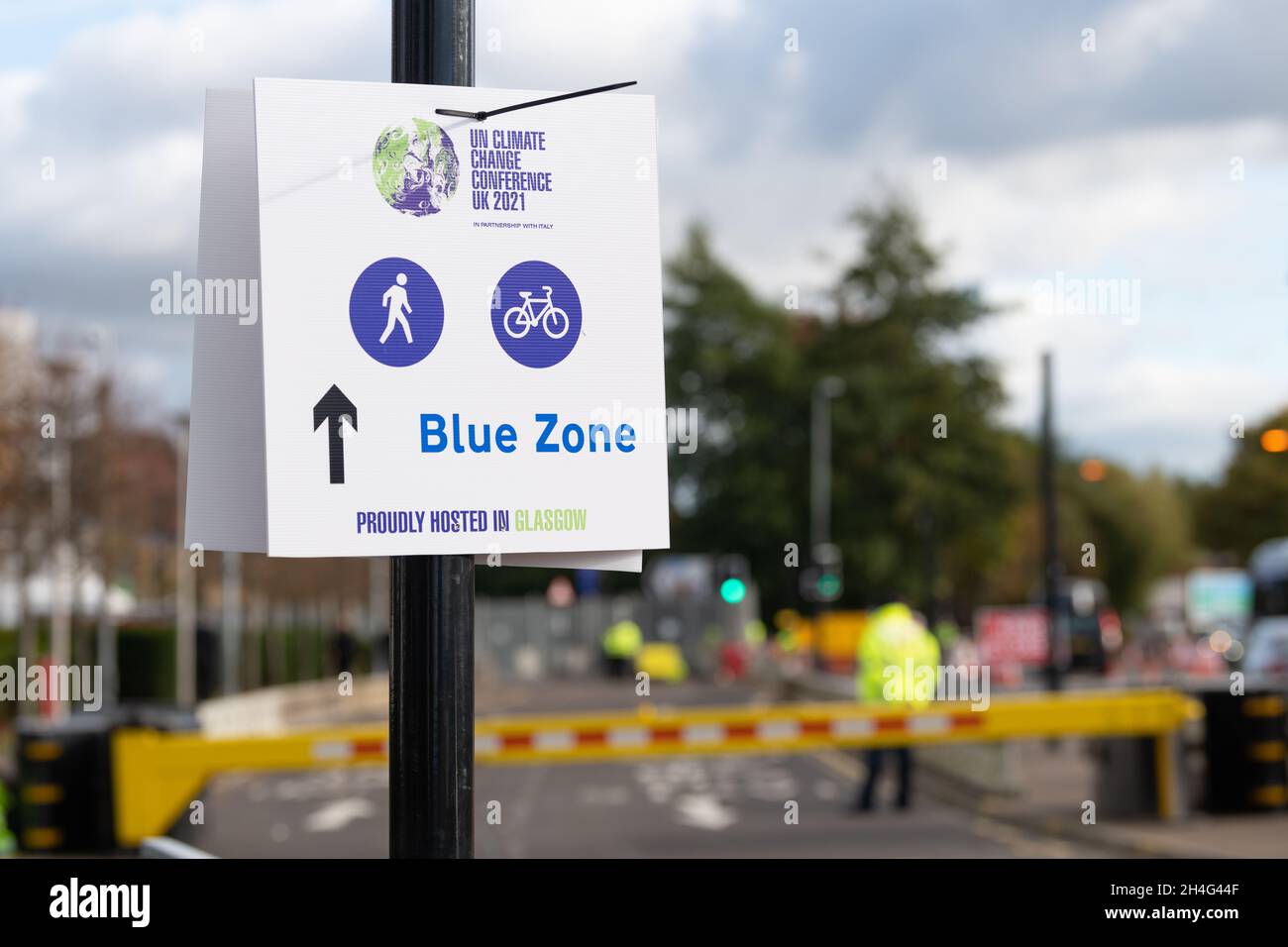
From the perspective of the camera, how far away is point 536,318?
11.4 ft

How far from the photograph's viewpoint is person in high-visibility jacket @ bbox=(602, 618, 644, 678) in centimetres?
6353

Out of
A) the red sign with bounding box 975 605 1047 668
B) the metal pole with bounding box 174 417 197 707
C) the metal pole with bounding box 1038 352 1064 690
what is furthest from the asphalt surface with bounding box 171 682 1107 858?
the red sign with bounding box 975 605 1047 668

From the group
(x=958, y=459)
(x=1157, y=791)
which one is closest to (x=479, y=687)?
(x=958, y=459)

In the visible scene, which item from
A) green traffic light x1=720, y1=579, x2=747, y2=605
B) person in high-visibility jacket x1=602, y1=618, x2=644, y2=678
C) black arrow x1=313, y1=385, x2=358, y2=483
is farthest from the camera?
person in high-visibility jacket x1=602, y1=618, x2=644, y2=678

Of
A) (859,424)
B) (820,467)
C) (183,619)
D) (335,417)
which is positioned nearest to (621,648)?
(820,467)

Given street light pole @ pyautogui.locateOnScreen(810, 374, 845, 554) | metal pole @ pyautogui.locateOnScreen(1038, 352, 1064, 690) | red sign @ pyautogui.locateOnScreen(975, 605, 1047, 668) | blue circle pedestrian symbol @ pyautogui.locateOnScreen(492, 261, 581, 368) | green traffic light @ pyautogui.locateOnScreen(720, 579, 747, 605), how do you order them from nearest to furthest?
blue circle pedestrian symbol @ pyautogui.locateOnScreen(492, 261, 581, 368)
green traffic light @ pyautogui.locateOnScreen(720, 579, 747, 605)
metal pole @ pyautogui.locateOnScreen(1038, 352, 1064, 690)
red sign @ pyautogui.locateOnScreen(975, 605, 1047, 668)
street light pole @ pyautogui.locateOnScreen(810, 374, 845, 554)

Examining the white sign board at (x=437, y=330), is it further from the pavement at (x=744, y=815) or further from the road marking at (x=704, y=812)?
the road marking at (x=704, y=812)

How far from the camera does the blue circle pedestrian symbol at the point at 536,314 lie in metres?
3.46

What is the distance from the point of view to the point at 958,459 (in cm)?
6456

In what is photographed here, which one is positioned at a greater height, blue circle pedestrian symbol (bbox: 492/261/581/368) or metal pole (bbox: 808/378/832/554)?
metal pole (bbox: 808/378/832/554)

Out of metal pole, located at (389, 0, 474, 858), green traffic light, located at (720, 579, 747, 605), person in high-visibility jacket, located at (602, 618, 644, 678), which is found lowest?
person in high-visibility jacket, located at (602, 618, 644, 678)

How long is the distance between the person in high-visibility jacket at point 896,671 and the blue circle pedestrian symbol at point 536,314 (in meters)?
12.9

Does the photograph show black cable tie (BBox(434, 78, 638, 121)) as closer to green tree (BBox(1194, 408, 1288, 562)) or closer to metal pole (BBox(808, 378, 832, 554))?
metal pole (BBox(808, 378, 832, 554))
